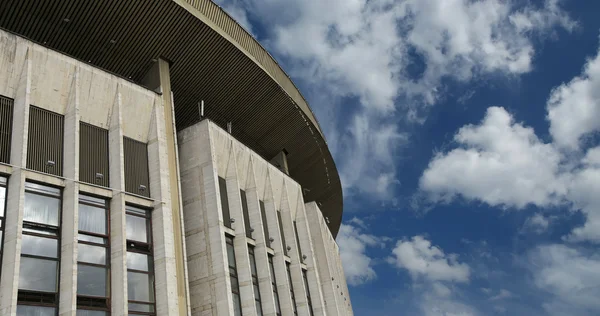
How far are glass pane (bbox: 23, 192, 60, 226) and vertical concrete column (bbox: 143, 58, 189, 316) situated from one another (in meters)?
4.41

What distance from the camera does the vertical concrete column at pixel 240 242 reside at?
23.7 m

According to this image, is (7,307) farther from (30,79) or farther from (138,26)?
(138,26)

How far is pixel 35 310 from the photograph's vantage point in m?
16.4

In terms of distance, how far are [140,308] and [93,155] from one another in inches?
237

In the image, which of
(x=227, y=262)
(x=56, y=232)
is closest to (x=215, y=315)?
(x=227, y=262)

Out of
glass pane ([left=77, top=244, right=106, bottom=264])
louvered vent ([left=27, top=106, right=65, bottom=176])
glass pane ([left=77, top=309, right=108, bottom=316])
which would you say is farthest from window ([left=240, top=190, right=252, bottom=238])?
louvered vent ([left=27, top=106, right=65, bottom=176])

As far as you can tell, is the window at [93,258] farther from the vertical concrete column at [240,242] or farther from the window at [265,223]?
the window at [265,223]

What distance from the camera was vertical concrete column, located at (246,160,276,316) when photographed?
83.4 feet

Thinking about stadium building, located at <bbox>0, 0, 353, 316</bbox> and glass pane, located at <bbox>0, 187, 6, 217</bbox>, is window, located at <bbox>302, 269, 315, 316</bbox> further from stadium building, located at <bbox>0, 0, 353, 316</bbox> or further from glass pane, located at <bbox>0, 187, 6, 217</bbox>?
glass pane, located at <bbox>0, 187, 6, 217</bbox>

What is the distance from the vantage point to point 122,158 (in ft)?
69.2

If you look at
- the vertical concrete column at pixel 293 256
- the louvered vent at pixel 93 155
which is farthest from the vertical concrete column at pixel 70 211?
the vertical concrete column at pixel 293 256

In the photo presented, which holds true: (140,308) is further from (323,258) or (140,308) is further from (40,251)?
(323,258)

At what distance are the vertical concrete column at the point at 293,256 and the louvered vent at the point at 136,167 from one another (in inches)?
432

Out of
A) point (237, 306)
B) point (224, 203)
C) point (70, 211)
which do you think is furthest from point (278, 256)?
point (70, 211)
